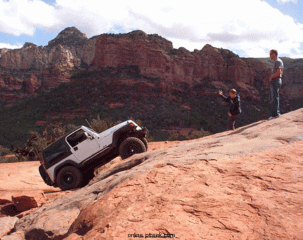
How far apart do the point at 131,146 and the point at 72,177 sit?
6.44ft

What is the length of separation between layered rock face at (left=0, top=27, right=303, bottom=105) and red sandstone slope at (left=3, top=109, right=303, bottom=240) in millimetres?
45292

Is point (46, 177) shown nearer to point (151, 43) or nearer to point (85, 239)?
point (85, 239)

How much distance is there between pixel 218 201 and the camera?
2607mm

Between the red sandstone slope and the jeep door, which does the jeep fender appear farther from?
the red sandstone slope

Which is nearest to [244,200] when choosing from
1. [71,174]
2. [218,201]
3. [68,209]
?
[218,201]

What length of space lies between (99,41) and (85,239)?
185ft

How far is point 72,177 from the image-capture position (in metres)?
7.80

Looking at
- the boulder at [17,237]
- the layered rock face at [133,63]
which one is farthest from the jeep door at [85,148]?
the layered rock face at [133,63]

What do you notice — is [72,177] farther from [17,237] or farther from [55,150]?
[17,237]

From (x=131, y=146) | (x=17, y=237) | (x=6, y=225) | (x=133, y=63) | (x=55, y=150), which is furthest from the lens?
(x=133, y=63)

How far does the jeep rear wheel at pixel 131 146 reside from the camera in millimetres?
7715

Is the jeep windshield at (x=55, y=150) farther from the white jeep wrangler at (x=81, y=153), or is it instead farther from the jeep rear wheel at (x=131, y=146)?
the jeep rear wheel at (x=131, y=146)

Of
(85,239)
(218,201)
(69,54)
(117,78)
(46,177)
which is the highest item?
(69,54)

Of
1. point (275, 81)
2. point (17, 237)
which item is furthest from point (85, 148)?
point (275, 81)
